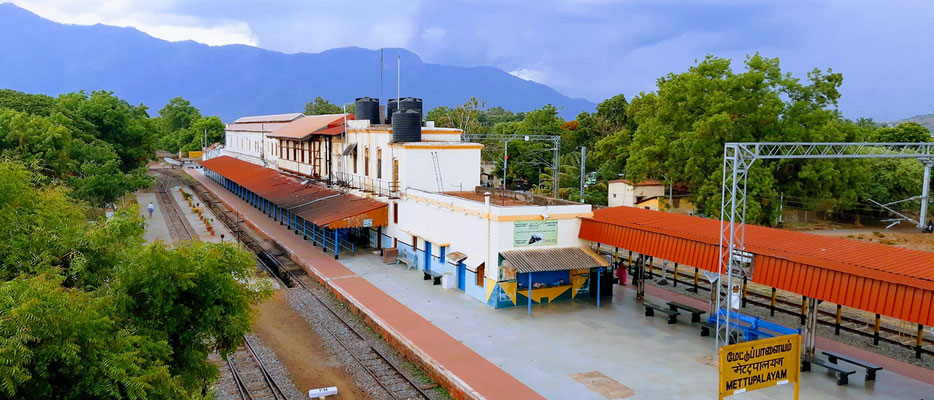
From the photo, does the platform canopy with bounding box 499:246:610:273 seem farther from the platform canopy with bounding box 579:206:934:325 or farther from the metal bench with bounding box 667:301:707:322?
the metal bench with bounding box 667:301:707:322

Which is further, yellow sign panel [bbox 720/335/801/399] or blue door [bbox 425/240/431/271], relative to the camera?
blue door [bbox 425/240/431/271]

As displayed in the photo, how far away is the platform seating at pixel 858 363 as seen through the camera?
1552 cm

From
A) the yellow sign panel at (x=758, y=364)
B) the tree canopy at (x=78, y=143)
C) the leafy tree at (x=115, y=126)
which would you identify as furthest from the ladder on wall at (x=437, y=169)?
the leafy tree at (x=115, y=126)

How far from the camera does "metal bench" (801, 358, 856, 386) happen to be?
15375 millimetres

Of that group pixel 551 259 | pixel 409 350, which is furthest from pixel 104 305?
pixel 551 259

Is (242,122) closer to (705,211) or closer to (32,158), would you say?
(32,158)

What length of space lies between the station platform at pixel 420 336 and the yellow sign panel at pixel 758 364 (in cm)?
479

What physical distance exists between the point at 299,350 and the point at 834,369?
46.0 ft

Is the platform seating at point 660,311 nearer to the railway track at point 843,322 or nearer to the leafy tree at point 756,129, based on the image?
the railway track at point 843,322

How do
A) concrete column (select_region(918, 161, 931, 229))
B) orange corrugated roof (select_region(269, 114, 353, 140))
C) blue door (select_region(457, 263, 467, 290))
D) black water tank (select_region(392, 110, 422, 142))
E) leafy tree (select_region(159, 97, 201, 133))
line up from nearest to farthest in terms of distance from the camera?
concrete column (select_region(918, 161, 931, 229)) < blue door (select_region(457, 263, 467, 290)) < black water tank (select_region(392, 110, 422, 142)) < orange corrugated roof (select_region(269, 114, 353, 140)) < leafy tree (select_region(159, 97, 201, 133))

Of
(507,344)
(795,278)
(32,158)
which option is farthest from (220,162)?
(795,278)

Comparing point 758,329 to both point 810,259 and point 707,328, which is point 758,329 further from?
point 810,259

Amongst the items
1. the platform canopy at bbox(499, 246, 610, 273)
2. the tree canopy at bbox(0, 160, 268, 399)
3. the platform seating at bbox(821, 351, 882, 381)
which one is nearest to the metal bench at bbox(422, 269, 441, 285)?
the platform canopy at bbox(499, 246, 610, 273)

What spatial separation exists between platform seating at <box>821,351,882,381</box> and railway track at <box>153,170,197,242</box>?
21499mm
